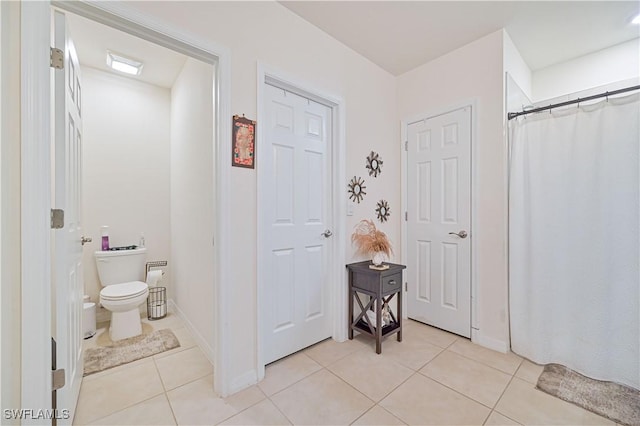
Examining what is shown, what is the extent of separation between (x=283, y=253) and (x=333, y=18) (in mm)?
1861

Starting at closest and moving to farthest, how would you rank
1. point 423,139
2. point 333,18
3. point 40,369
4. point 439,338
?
point 40,369
point 333,18
point 439,338
point 423,139

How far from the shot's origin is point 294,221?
216 cm

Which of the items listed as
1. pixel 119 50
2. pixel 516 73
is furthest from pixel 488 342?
pixel 119 50

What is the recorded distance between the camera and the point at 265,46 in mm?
1877

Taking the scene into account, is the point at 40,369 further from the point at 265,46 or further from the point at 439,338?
the point at 439,338

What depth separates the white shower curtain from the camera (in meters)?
1.73

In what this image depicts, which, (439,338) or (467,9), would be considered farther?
(439,338)

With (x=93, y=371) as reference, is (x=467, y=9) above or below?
above

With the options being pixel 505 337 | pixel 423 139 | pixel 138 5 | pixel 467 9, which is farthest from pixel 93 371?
pixel 467 9

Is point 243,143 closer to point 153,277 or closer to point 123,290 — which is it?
point 123,290

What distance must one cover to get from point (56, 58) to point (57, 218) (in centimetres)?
71

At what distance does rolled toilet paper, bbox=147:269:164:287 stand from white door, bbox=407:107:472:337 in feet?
8.74

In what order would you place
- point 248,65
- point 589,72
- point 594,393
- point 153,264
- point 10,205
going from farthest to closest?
point 153,264 → point 589,72 → point 248,65 → point 594,393 → point 10,205

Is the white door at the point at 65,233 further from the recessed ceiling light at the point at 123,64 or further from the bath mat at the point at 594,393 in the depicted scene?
the bath mat at the point at 594,393
